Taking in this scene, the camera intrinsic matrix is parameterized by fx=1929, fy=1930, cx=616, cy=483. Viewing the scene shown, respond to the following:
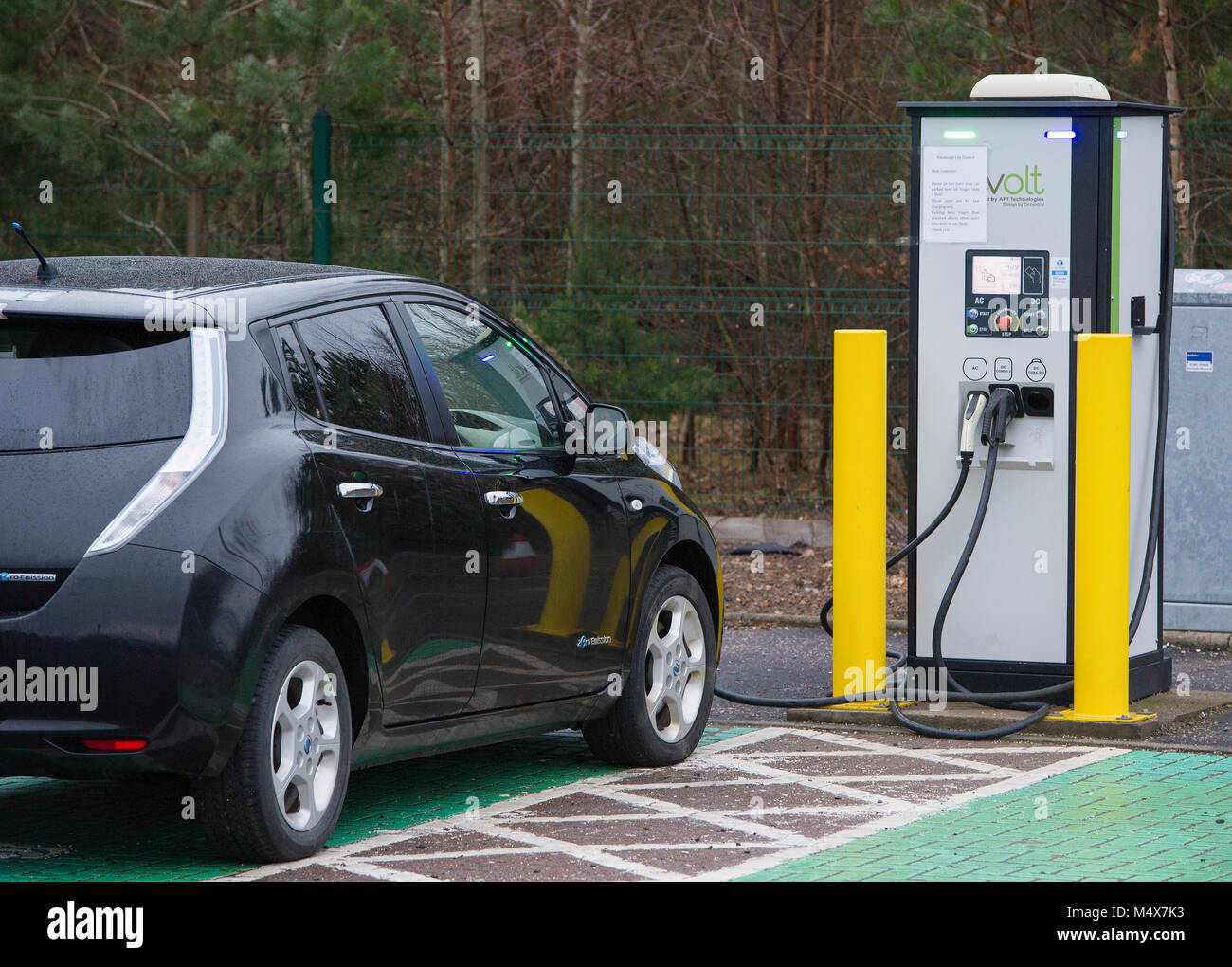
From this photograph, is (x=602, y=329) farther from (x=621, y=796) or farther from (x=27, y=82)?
(x=621, y=796)

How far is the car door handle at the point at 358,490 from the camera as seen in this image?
5844mm

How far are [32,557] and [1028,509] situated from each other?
14.7ft

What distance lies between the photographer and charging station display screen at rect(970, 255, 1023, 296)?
822cm

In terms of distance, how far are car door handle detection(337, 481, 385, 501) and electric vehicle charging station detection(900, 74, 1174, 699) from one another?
10.4ft

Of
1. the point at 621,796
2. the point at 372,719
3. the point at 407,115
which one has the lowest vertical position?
the point at 621,796

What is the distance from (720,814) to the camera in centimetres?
661

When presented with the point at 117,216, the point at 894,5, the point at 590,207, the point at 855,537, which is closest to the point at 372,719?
the point at 855,537

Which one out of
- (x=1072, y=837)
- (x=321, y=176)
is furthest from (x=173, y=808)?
(x=321, y=176)

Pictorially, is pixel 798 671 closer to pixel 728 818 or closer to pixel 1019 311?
pixel 1019 311

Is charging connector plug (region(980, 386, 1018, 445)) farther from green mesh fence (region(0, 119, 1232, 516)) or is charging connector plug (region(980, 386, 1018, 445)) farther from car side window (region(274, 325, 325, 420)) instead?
green mesh fence (region(0, 119, 1232, 516))

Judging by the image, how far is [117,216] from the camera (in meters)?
13.3

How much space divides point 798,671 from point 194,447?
4726 mm

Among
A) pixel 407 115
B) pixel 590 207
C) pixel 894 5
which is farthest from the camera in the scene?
pixel 407 115

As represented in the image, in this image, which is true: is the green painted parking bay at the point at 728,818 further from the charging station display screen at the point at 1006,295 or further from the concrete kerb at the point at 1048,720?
the charging station display screen at the point at 1006,295
